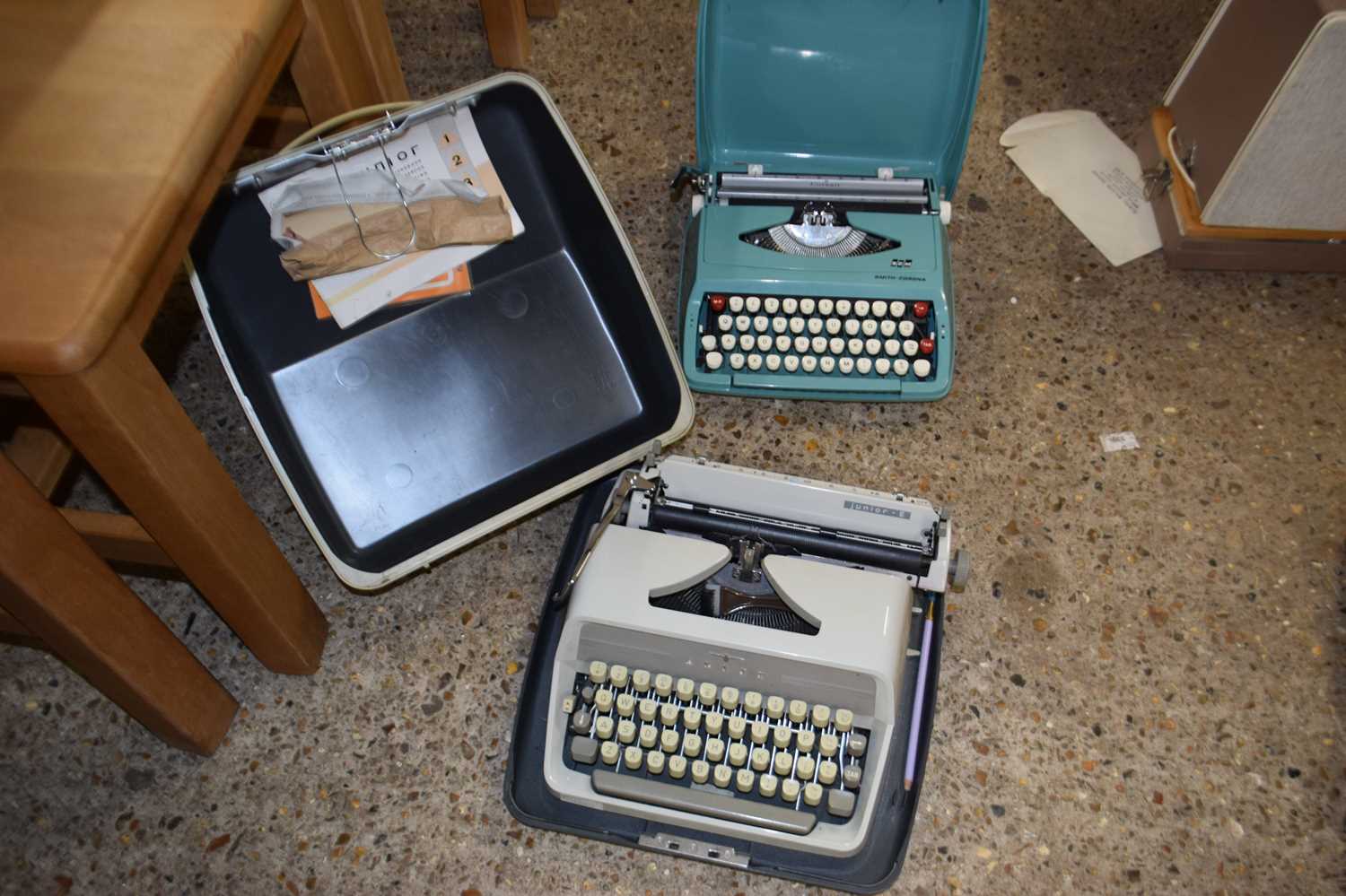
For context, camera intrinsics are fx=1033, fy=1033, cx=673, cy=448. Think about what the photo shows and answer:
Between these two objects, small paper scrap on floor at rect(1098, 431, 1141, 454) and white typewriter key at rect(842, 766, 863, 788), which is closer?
white typewriter key at rect(842, 766, 863, 788)

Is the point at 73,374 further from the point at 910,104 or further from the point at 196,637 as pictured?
the point at 910,104

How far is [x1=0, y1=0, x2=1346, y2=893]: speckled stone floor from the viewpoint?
1.31m

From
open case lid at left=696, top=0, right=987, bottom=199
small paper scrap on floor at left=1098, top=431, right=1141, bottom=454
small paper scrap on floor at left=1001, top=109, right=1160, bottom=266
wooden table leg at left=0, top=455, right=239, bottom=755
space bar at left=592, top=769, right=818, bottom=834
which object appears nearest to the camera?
wooden table leg at left=0, top=455, right=239, bottom=755

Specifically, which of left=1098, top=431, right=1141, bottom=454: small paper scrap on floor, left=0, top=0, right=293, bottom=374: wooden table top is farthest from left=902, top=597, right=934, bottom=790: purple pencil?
left=0, top=0, right=293, bottom=374: wooden table top

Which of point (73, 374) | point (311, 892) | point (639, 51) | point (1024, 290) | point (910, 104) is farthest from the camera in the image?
point (639, 51)

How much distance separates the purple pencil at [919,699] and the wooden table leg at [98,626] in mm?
889

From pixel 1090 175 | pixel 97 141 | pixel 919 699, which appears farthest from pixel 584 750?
pixel 1090 175

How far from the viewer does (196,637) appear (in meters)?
1.45

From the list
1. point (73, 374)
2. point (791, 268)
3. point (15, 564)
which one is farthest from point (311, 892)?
point (791, 268)

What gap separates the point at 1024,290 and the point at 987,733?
75 centimetres

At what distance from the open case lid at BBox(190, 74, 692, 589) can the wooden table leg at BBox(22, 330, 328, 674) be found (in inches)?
4.1

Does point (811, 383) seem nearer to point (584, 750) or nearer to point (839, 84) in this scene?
point (839, 84)

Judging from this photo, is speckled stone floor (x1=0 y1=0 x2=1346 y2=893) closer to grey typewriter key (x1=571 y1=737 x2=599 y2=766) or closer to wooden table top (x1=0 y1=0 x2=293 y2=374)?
grey typewriter key (x1=571 y1=737 x2=599 y2=766)

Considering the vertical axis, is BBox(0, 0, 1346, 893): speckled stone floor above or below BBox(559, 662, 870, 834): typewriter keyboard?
below
